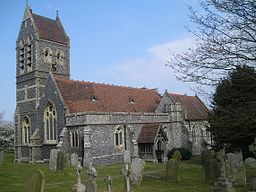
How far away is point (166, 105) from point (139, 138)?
5.95 meters

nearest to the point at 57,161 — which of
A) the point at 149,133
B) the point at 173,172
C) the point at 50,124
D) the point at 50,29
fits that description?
the point at 50,124

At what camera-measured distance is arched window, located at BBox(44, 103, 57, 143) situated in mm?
29547

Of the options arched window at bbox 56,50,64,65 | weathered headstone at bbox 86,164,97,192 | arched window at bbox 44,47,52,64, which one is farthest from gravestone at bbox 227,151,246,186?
arched window at bbox 56,50,64,65

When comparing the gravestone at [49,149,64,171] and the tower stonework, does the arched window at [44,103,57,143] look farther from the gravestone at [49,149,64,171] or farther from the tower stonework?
the gravestone at [49,149,64,171]

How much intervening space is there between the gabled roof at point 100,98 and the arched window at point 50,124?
2.15m

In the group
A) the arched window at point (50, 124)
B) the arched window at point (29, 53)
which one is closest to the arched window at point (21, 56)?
the arched window at point (29, 53)

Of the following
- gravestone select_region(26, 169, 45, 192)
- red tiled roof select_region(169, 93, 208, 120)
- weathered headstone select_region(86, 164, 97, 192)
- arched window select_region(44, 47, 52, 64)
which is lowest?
weathered headstone select_region(86, 164, 97, 192)

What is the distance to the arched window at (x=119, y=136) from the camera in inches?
1118

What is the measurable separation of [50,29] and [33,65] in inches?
196

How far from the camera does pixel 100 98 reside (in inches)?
1190

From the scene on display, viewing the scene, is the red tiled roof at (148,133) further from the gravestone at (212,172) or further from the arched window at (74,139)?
the gravestone at (212,172)

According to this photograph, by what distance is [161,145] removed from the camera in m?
30.9

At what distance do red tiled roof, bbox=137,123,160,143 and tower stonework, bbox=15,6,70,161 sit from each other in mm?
9755

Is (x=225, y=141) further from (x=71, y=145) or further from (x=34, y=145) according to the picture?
(x=34, y=145)
